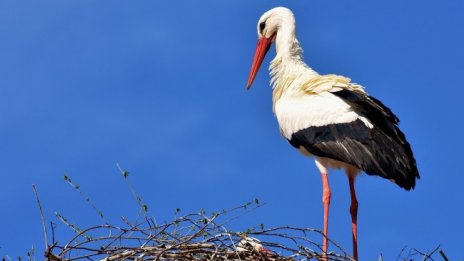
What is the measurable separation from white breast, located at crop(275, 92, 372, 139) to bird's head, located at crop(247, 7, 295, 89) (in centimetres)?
93

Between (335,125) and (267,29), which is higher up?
(267,29)

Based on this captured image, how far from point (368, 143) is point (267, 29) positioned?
76.9 inches

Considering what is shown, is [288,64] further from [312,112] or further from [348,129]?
[348,129]

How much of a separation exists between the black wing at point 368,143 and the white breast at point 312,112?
0.04 m

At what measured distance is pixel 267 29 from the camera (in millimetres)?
10492

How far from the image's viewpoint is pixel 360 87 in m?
9.47

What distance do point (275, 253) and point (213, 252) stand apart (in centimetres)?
44

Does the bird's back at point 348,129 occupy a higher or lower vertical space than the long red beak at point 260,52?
lower

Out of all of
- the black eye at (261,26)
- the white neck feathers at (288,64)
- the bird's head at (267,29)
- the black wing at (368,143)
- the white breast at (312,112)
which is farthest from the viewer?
the black eye at (261,26)

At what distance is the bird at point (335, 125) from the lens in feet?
29.1

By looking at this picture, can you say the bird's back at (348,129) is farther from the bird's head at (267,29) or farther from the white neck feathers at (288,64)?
the bird's head at (267,29)

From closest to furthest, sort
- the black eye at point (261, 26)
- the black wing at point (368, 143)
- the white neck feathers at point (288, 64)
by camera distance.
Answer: the black wing at point (368, 143)
the white neck feathers at point (288, 64)
the black eye at point (261, 26)

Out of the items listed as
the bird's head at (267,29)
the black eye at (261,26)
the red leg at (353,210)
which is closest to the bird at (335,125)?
the red leg at (353,210)

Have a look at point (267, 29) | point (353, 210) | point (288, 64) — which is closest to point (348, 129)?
point (353, 210)
